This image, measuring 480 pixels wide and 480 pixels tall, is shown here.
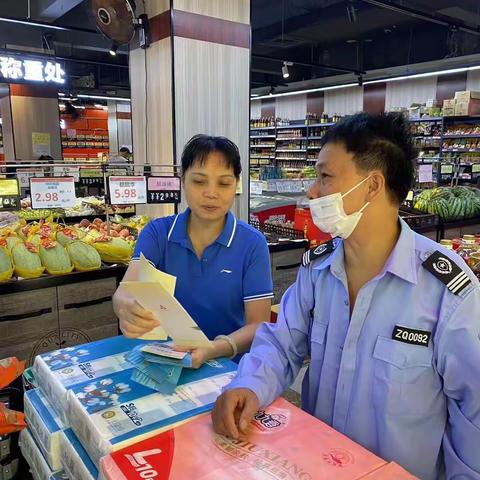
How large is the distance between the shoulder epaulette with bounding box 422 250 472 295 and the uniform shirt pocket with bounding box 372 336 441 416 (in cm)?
16

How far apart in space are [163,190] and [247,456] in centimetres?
288

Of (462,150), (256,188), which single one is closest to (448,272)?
(256,188)

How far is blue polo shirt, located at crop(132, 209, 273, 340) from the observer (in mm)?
1797

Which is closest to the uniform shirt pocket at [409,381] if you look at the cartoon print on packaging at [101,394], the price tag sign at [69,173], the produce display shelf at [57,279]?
the cartoon print on packaging at [101,394]

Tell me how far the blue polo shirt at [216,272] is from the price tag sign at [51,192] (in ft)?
5.92

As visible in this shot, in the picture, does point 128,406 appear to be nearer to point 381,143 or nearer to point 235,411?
point 235,411

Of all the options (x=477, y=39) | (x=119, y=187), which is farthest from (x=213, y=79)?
(x=477, y=39)

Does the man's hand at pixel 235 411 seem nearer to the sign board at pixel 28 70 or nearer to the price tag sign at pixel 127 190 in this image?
the price tag sign at pixel 127 190

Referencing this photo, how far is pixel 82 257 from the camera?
10.7 ft

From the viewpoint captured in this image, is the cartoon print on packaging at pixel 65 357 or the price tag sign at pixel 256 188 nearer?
the cartoon print on packaging at pixel 65 357

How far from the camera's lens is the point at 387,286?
118cm

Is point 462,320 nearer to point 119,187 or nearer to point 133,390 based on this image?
point 133,390

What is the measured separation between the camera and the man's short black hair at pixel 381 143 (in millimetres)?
1193

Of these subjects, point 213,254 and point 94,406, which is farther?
point 213,254
